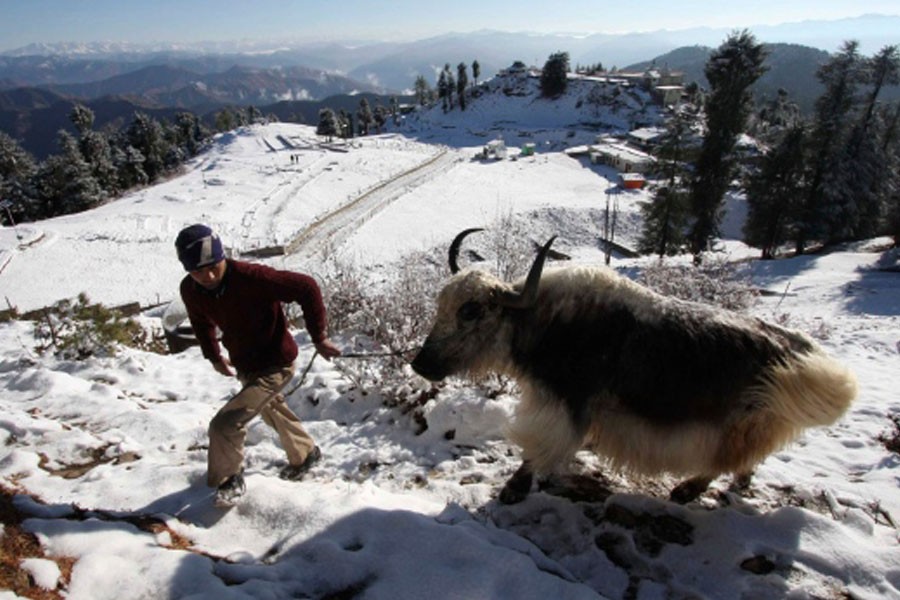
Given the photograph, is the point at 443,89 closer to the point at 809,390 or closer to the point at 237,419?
the point at 237,419

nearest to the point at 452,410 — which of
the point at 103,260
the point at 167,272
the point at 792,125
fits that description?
the point at 792,125

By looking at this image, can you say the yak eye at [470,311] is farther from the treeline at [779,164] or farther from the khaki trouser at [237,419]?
the treeline at [779,164]

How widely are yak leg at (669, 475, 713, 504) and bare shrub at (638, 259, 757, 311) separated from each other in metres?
8.94

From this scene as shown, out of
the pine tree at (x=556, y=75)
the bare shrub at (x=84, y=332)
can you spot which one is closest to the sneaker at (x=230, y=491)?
the bare shrub at (x=84, y=332)

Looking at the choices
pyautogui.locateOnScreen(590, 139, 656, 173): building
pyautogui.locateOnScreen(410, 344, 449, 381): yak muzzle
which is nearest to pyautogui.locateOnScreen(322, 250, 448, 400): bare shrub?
pyautogui.locateOnScreen(410, 344, 449, 381): yak muzzle

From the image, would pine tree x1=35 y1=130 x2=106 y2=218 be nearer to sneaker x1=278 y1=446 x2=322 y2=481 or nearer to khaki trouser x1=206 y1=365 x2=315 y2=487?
sneaker x1=278 y1=446 x2=322 y2=481

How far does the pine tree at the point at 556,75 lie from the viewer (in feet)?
340

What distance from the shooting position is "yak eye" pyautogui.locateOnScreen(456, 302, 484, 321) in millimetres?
3922

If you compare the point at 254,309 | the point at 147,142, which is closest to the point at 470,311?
the point at 254,309

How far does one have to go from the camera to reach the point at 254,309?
14.1 feet

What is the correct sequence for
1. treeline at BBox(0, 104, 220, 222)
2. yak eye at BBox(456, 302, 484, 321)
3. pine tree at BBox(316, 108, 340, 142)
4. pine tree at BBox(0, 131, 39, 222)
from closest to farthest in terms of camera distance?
1. yak eye at BBox(456, 302, 484, 321)
2. pine tree at BBox(0, 131, 39, 222)
3. treeline at BBox(0, 104, 220, 222)
4. pine tree at BBox(316, 108, 340, 142)

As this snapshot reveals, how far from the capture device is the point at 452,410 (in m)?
5.61

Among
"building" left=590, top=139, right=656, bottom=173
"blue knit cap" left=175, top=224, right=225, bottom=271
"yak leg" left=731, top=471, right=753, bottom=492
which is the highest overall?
"blue knit cap" left=175, top=224, right=225, bottom=271

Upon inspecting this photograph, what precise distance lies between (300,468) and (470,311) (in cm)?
264
